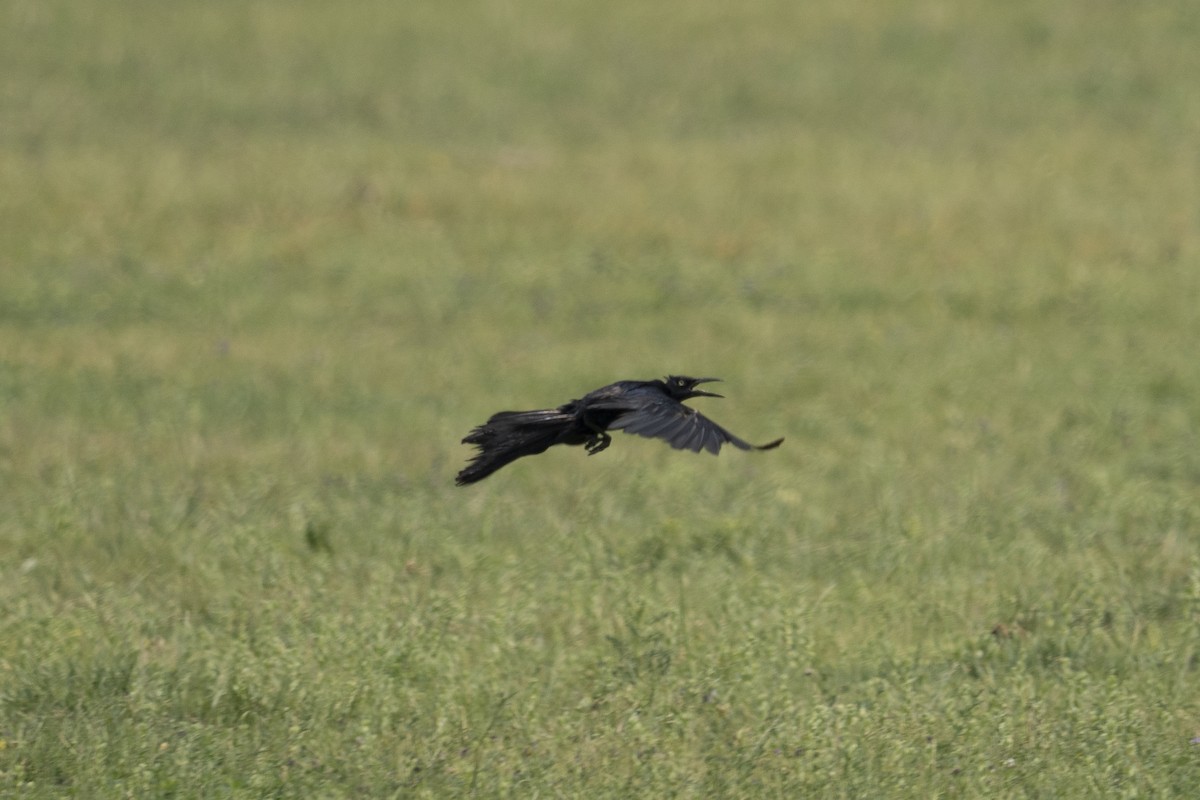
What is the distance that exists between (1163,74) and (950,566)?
16113mm

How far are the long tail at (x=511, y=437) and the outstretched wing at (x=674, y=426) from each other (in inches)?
14.9

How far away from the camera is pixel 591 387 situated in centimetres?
1154

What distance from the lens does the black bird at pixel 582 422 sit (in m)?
5.77

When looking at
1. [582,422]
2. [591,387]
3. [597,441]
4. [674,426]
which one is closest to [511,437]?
[582,422]

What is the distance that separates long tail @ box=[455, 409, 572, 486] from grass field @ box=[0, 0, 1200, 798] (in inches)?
32.9

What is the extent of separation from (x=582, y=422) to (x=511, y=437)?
28 centimetres

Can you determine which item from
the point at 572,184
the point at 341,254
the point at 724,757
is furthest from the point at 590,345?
the point at 724,757

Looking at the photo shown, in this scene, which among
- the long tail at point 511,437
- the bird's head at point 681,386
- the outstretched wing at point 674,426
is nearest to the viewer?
the outstretched wing at point 674,426

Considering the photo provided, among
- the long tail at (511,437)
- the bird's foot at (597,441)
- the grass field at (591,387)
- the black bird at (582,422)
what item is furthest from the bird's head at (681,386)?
the grass field at (591,387)

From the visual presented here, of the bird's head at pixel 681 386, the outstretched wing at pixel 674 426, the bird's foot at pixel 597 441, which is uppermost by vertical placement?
the bird's head at pixel 681 386

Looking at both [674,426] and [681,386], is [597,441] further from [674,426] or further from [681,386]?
[674,426]

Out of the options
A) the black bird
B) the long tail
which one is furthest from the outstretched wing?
the long tail

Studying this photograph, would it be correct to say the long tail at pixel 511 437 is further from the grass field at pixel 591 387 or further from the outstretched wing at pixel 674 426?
the grass field at pixel 591 387

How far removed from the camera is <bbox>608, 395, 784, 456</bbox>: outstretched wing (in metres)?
5.41
